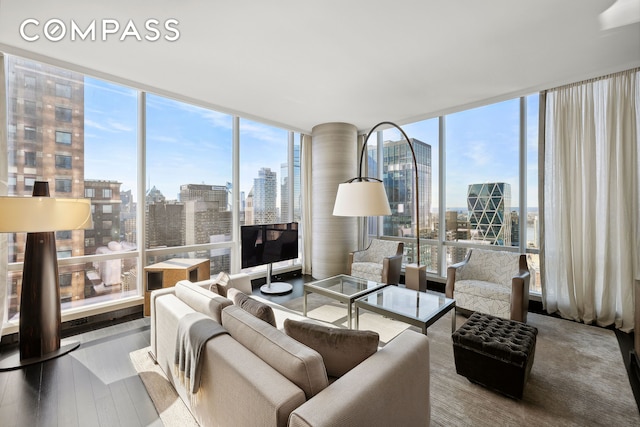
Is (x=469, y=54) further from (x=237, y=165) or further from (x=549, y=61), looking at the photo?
(x=237, y=165)

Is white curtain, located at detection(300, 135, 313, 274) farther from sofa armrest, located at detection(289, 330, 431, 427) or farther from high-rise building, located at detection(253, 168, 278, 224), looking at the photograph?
sofa armrest, located at detection(289, 330, 431, 427)

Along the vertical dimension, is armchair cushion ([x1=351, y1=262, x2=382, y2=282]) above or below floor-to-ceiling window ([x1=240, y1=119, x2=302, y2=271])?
below

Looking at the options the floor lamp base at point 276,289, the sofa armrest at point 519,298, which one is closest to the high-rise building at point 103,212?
the floor lamp base at point 276,289

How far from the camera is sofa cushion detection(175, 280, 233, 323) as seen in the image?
5.90 ft

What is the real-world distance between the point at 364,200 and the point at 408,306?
112 centimetres

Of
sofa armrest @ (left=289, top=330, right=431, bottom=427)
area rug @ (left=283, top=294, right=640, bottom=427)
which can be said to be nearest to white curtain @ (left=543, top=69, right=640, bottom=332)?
area rug @ (left=283, top=294, right=640, bottom=427)

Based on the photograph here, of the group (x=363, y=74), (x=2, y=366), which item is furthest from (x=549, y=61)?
(x=2, y=366)

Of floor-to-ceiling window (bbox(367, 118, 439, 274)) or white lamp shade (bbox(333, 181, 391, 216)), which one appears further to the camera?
floor-to-ceiling window (bbox(367, 118, 439, 274))

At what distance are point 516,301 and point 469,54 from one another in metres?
2.58

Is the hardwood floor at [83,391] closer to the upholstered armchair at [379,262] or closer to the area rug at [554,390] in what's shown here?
the area rug at [554,390]

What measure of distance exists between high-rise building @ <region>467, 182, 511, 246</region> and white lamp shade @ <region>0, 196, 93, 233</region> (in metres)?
4.73

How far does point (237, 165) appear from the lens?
172 inches

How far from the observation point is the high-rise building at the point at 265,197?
4691 millimetres

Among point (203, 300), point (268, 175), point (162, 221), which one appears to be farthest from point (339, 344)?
point (268, 175)
